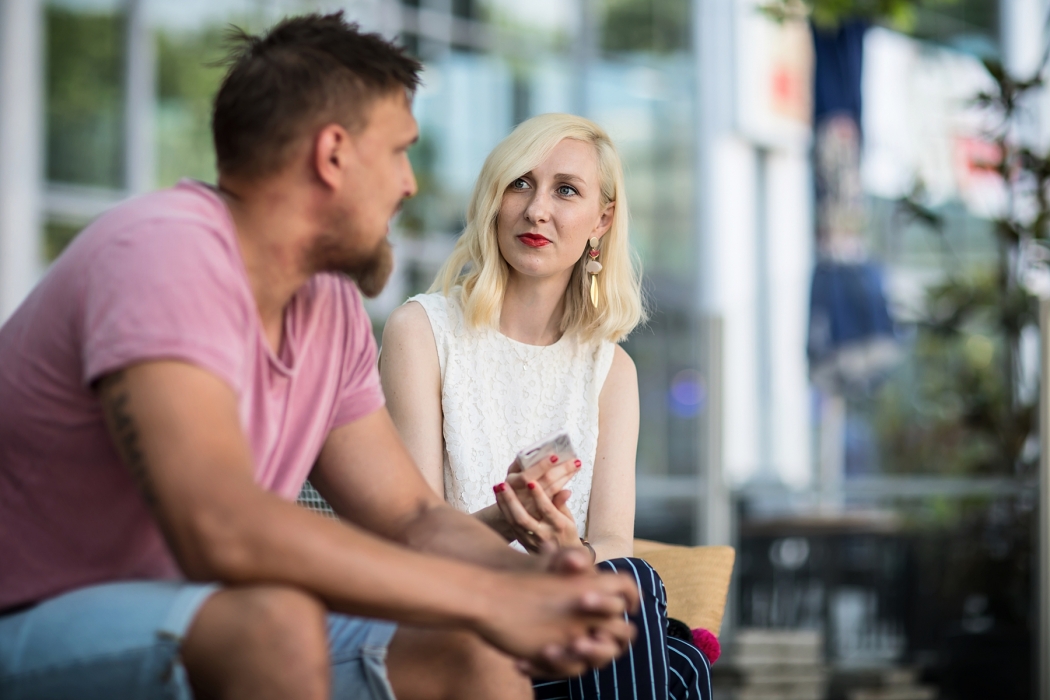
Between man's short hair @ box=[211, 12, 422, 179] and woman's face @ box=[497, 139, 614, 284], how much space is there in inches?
44.7

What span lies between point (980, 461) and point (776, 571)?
1.21 meters

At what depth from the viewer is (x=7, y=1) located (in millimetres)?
6594

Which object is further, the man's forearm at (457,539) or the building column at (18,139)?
the building column at (18,139)

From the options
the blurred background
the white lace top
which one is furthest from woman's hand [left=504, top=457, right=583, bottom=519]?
the blurred background

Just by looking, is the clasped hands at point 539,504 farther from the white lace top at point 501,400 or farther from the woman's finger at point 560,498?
the white lace top at point 501,400

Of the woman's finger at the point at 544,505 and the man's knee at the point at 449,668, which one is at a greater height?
the woman's finger at the point at 544,505

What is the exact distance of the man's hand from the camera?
1412 mm

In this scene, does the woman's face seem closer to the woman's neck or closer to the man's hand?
the woman's neck

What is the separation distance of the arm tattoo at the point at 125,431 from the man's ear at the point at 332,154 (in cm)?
39

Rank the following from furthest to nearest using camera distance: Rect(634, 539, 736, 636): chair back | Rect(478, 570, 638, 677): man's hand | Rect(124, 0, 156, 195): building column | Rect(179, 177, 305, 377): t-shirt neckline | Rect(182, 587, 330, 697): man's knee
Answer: Rect(124, 0, 156, 195): building column, Rect(634, 539, 736, 636): chair back, Rect(179, 177, 305, 377): t-shirt neckline, Rect(478, 570, 638, 677): man's hand, Rect(182, 587, 330, 697): man's knee

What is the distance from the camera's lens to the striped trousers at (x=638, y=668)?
6.66ft

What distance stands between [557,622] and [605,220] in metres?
1.65

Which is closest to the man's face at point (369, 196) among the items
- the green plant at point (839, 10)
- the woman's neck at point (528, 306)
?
the woman's neck at point (528, 306)

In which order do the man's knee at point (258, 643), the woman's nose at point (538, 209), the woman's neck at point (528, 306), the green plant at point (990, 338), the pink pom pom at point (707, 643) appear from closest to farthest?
the man's knee at point (258, 643)
the pink pom pom at point (707, 643)
the woman's nose at point (538, 209)
the woman's neck at point (528, 306)
the green plant at point (990, 338)
